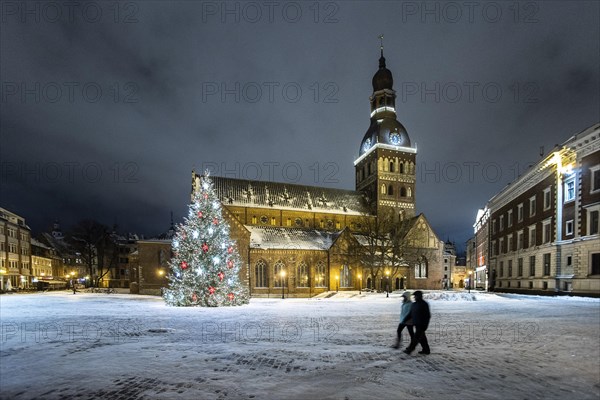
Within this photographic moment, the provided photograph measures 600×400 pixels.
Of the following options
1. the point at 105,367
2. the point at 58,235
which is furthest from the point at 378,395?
the point at 58,235

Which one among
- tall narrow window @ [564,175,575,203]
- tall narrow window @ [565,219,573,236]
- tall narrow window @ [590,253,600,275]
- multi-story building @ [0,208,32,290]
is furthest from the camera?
multi-story building @ [0,208,32,290]

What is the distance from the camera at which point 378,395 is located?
6543 millimetres

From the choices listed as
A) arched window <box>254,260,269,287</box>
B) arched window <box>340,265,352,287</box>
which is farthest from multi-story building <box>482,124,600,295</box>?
arched window <box>254,260,269,287</box>

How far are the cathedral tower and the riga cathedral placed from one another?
0.16 meters

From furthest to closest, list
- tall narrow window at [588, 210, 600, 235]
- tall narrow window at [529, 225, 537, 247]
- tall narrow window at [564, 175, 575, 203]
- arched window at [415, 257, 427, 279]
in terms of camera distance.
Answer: arched window at [415, 257, 427, 279]
tall narrow window at [529, 225, 537, 247]
tall narrow window at [564, 175, 575, 203]
tall narrow window at [588, 210, 600, 235]

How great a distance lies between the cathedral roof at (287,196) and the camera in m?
50.1

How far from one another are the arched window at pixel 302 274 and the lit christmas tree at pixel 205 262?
14.8m

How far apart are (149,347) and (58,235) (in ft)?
448

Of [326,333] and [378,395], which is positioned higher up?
[378,395]

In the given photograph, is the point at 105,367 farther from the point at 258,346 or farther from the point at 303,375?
the point at 303,375

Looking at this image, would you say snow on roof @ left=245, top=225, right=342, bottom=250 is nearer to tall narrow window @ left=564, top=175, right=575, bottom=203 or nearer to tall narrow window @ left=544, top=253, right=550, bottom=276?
tall narrow window @ left=544, top=253, right=550, bottom=276

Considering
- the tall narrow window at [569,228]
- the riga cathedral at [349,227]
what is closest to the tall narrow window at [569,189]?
the tall narrow window at [569,228]

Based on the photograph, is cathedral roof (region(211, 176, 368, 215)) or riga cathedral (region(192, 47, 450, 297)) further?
cathedral roof (region(211, 176, 368, 215))

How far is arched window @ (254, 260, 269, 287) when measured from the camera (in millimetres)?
40184
